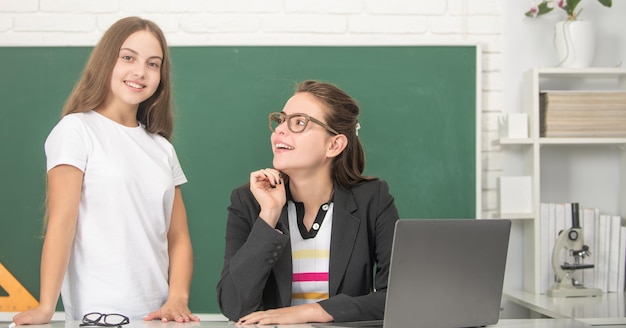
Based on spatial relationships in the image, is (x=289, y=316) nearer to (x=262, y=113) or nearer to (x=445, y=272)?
(x=445, y=272)

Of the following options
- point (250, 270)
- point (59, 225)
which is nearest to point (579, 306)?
point (250, 270)

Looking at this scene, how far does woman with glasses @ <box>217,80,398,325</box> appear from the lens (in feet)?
5.80

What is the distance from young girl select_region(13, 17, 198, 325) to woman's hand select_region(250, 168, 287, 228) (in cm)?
30

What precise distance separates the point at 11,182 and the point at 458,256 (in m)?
2.22

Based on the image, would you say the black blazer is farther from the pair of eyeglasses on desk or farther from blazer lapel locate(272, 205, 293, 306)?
the pair of eyeglasses on desk

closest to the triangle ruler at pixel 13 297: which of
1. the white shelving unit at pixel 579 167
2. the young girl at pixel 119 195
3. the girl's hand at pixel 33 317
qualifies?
the young girl at pixel 119 195

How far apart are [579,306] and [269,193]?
1545mm

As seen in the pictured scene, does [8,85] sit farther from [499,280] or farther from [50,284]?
[499,280]

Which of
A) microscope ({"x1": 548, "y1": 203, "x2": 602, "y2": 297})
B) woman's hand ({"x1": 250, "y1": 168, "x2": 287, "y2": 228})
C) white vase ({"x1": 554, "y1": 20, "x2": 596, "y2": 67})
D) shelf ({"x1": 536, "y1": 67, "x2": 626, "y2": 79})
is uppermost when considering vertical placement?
white vase ({"x1": 554, "y1": 20, "x2": 596, "y2": 67})

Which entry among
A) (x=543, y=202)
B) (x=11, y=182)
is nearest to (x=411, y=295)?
(x=543, y=202)

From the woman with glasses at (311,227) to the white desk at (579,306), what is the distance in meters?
1.04

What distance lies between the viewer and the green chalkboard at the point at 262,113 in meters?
3.16

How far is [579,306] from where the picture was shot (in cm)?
282

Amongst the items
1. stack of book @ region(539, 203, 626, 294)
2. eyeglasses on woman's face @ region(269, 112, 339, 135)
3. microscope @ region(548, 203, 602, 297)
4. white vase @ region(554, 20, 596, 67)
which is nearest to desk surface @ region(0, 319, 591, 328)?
eyeglasses on woman's face @ region(269, 112, 339, 135)
